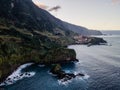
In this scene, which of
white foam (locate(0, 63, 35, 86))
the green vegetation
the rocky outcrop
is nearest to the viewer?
white foam (locate(0, 63, 35, 86))

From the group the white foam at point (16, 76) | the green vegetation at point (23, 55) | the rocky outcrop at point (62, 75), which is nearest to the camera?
the white foam at point (16, 76)

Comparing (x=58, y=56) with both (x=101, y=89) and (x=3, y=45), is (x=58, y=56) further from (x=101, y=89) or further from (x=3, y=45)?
(x=101, y=89)

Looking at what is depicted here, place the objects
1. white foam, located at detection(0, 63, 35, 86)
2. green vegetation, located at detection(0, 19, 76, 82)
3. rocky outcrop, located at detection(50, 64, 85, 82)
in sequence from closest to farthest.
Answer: white foam, located at detection(0, 63, 35, 86)
rocky outcrop, located at detection(50, 64, 85, 82)
green vegetation, located at detection(0, 19, 76, 82)

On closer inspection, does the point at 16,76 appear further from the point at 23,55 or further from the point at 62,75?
the point at 23,55

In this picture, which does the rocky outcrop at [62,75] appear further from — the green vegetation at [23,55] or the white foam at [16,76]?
the green vegetation at [23,55]

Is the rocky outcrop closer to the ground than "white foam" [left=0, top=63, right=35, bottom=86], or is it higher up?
higher up

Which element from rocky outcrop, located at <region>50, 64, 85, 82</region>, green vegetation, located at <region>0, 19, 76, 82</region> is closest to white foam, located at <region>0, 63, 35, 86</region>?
green vegetation, located at <region>0, 19, 76, 82</region>

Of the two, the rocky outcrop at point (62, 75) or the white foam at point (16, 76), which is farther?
the rocky outcrop at point (62, 75)

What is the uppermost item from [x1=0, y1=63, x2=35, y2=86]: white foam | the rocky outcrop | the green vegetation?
the green vegetation

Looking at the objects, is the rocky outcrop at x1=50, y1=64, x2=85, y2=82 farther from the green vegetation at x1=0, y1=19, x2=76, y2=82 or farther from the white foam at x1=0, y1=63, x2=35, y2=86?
the green vegetation at x1=0, y1=19, x2=76, y2=82

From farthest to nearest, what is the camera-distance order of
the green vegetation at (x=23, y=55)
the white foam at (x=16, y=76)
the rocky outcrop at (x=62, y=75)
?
1. the green vegetation at (x=23, y=55)
2. the rocky outcrop at (x=62, y=75)
3. the white foam at (x=16, y=76)

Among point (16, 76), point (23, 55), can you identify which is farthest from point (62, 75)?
point (23, 55)

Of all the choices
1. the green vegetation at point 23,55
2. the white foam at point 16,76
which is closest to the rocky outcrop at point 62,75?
the white foam at point 16,76

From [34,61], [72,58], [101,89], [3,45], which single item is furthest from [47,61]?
[101,89]
